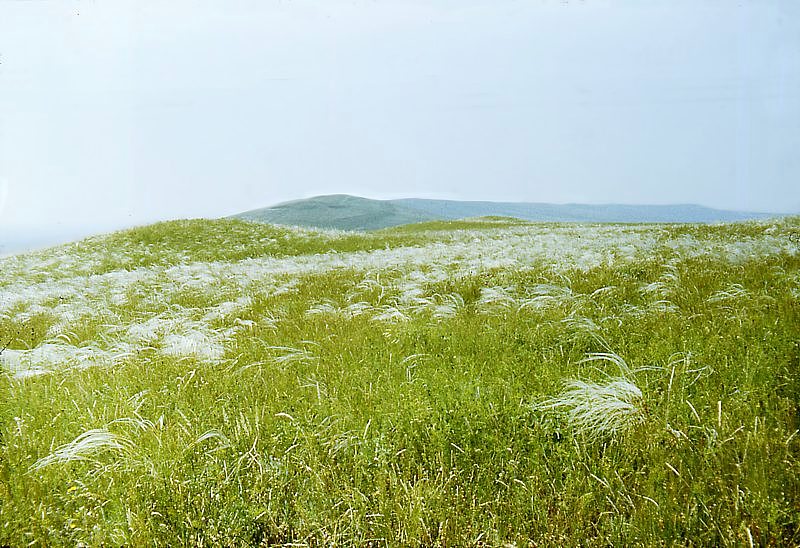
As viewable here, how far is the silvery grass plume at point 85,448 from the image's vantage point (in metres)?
4.00

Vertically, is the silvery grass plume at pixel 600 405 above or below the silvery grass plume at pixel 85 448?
above

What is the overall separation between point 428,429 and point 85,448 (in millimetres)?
2803

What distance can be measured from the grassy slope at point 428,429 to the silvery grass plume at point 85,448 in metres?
0.03

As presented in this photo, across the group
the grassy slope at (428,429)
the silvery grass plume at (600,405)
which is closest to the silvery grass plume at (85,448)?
the grassy slope at (428,429)

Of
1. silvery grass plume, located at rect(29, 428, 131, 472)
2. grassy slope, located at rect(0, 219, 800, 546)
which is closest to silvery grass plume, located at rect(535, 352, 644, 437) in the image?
grassy slope, located at rect(0, 219, 800, 546)

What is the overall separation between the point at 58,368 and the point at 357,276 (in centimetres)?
768

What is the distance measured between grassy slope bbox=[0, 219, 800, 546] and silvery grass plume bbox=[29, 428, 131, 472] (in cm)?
3

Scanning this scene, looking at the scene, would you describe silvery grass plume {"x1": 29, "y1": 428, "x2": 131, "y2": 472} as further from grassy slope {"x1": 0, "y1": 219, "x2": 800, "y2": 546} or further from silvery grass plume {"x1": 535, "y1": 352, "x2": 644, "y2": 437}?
silvery grass plume {"x1": 535, "y1": 352, "x2": 644, "y2": 437}

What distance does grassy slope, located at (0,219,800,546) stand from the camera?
315 centimetres

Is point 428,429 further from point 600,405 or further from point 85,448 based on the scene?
point 85,448

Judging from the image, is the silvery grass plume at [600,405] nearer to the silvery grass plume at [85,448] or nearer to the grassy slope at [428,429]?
the grassy slope at [428,429]

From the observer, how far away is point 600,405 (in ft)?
13.7

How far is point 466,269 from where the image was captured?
41.8ft

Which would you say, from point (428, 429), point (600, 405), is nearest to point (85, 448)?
point (428, 429)
